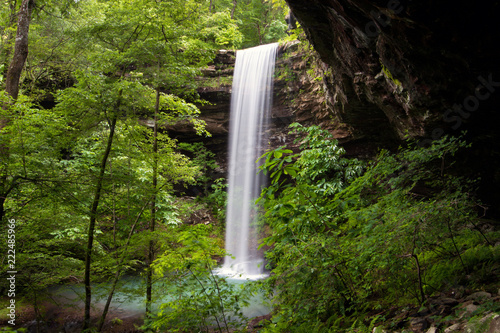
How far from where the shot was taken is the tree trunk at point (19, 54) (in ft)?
15.6

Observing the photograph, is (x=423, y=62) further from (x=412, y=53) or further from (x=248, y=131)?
(x=248, y=131)

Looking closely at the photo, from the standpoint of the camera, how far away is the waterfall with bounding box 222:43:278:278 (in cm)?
1392

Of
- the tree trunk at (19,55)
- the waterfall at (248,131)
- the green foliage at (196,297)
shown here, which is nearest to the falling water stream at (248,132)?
the waterfall at (248,131)

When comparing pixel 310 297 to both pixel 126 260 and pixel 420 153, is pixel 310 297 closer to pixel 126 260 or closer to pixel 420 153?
pixel 420 153

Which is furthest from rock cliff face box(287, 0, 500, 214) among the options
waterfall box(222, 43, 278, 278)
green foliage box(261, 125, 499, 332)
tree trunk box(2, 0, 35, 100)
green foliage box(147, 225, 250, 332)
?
waterfall box(222, 43, 278, 278)

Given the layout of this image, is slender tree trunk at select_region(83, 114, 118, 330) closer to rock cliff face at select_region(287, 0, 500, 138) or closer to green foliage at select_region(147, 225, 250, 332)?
green foliage at select_region(147, 225, 250, 332)

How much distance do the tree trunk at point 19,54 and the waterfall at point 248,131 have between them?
9645 mm

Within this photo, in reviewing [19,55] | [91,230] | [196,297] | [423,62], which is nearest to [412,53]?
[423,62]

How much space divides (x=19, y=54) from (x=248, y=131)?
1013 centimetres

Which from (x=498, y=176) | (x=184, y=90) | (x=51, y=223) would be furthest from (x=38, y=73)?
(x=498, y=176)

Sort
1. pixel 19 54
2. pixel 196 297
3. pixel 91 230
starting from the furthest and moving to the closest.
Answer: pixel 19 54 < pixel 91 230 < pixel 196 297

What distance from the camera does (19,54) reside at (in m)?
4.88

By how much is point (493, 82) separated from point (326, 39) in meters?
2.94

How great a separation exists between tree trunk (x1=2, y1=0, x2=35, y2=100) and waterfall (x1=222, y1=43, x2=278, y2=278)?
31.6 ft
